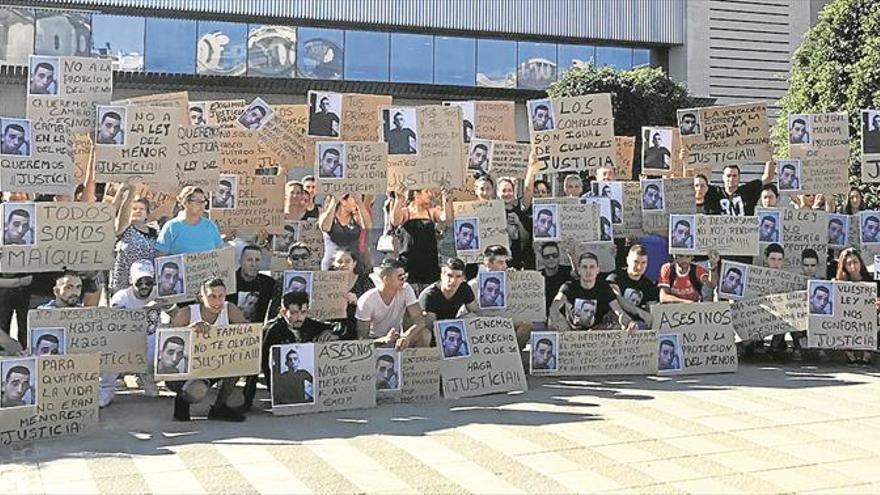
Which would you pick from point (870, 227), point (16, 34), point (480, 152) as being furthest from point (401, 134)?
point (16, 34)

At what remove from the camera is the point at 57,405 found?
22.4 feet

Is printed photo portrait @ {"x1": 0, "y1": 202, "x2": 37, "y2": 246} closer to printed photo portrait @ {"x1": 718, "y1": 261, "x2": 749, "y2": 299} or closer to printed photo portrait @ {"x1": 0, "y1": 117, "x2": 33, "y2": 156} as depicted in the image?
printed photo portrait @ {"x1": 0, "y1": 117, "x2": 33, "y2": 156}

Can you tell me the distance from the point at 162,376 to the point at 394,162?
3.50m

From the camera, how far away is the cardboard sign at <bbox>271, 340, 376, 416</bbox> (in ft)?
25.0

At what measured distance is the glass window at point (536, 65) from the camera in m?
32.1

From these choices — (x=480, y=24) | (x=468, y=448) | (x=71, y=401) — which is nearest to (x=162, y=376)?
(x=71, y=401)

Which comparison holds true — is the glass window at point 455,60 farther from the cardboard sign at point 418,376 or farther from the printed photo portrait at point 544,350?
the cardboard sign at point 418,376

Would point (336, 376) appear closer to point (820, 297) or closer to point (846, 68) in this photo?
point (820, 297)

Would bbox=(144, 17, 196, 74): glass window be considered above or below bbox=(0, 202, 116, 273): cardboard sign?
above

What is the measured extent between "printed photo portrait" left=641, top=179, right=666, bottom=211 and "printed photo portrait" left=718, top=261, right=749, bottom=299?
3.36 ft

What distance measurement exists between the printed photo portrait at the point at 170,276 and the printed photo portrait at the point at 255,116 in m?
2.52

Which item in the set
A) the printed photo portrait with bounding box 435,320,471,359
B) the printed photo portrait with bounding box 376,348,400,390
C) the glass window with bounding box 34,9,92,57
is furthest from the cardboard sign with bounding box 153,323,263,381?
the glass window with bounding box 34,9,92,57

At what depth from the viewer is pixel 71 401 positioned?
691cm

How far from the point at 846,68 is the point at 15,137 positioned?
1246 cm
